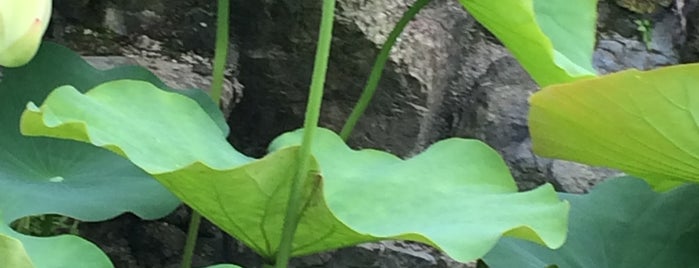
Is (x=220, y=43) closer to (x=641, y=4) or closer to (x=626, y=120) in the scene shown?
(x=626, y=120)

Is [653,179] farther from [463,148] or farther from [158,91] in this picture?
[158,91]

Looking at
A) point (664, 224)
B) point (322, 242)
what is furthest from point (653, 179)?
point (322, 242)

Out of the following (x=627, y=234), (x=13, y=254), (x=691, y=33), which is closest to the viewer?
(x=13, y=254)

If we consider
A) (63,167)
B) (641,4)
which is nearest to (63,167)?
(63,167)

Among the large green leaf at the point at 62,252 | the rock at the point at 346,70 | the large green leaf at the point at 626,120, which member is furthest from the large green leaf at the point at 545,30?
the large green leaf at the point at 62,252

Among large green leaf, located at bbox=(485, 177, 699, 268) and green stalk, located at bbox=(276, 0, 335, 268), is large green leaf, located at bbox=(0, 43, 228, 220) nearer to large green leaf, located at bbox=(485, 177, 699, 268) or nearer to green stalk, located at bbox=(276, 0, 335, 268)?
green stalk, located at bbox=(276, 0, 335, 268)

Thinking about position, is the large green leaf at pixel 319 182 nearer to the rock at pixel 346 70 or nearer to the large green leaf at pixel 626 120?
the large green leaf at pixel 626 120
